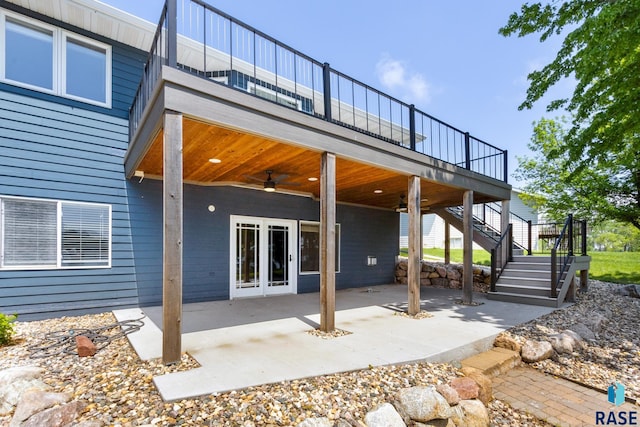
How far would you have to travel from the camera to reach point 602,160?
253 inches

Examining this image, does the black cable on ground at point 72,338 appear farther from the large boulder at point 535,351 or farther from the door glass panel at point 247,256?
the large boulder at point 535,351

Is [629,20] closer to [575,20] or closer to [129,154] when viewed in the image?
[575,20]

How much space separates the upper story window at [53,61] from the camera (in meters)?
5.22

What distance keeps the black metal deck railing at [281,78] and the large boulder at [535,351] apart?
11.8 feet

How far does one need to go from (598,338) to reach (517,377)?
7.92 ft

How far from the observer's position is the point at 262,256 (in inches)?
307

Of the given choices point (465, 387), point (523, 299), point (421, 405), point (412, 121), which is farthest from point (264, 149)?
point (523, 299)

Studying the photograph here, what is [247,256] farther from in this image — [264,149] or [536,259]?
[536,259]

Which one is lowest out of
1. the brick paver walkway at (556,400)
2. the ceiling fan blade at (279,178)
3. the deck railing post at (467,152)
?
the brick paver walkway at (556,400)

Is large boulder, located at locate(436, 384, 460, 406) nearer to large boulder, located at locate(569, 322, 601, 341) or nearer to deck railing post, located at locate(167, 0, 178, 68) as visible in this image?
large boulder, located at locate(569, 322, 601, 341)

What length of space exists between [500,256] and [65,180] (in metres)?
9.43

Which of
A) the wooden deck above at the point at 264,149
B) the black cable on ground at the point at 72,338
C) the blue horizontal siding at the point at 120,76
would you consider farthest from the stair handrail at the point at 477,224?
the blue horizontal siding at the point at 120,76

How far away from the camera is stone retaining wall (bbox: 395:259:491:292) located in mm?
9383

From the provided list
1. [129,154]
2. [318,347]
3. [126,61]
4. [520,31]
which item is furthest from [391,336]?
[126,61]
